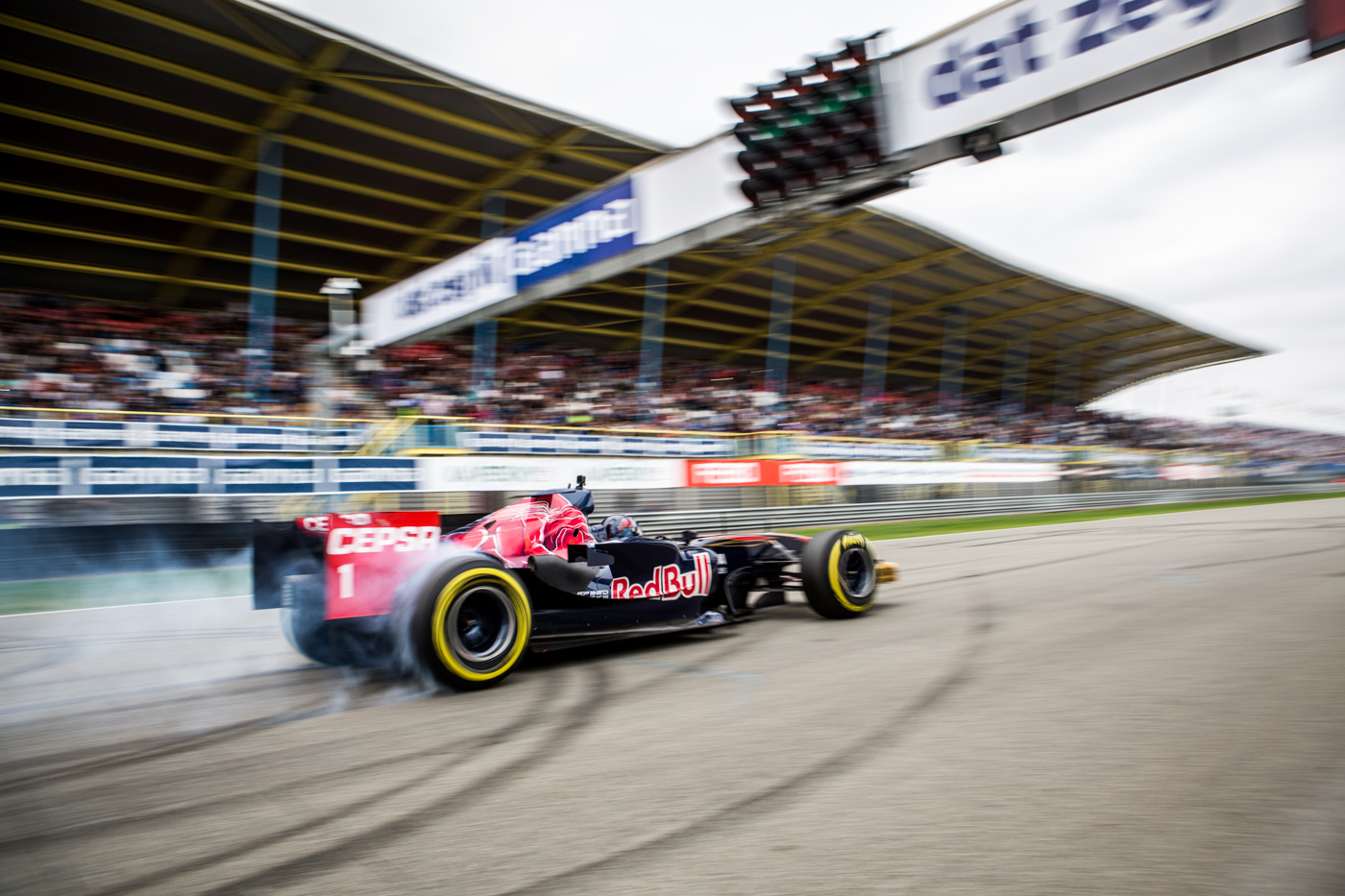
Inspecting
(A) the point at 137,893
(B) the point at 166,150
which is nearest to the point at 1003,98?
(A) the point at 137,893

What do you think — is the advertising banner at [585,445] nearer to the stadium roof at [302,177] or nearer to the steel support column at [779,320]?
the stadium roof at [302,177]

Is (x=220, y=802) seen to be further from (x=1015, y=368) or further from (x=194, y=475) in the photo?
(x=1015, y=368)

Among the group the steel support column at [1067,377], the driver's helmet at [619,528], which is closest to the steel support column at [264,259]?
the driver's helmet at [619,528]

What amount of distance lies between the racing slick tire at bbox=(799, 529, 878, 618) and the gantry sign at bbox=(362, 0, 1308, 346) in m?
5.52

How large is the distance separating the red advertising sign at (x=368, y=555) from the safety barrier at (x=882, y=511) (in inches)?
189

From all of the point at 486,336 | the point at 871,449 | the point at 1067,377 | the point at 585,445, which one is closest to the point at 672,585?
the point at 585,445

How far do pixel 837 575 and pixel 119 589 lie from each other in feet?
24.6

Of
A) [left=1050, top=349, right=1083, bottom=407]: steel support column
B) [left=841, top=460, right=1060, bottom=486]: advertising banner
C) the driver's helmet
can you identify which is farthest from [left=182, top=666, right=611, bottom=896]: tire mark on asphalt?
[left=1050, top=349, right=1083, bottom=407]: steel support column

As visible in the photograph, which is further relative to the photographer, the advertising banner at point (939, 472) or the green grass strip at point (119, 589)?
the advertising banner at point (939, 472)

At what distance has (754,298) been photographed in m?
27.4

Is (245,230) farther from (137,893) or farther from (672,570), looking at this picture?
(137,893)

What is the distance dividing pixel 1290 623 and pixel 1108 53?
19.2ft

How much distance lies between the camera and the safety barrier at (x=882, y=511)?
1498cm

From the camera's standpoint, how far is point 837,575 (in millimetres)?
6402
